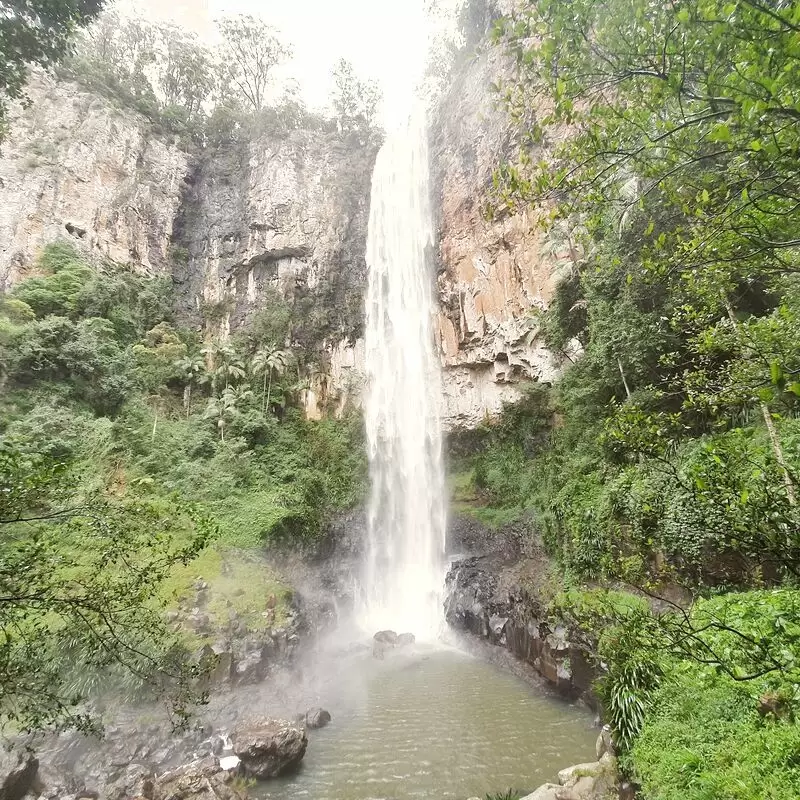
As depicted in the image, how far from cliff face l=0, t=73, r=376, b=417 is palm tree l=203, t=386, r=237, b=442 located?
13.3 ft

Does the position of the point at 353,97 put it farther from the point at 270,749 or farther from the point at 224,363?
the point at 270,749

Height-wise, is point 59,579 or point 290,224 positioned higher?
point 290,224

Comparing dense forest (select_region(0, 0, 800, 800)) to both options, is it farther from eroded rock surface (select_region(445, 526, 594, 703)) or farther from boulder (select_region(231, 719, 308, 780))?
boulder (select_region(231, 719, 308, 780))

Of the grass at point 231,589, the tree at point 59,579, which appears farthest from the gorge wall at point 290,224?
the tree at point 59,579

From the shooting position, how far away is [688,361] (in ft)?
20.4

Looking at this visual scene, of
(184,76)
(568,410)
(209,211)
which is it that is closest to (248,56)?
(184,76)

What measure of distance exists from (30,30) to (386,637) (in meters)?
15.6

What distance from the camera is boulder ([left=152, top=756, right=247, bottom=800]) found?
6.59 metres

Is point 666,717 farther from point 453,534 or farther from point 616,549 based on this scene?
point 453,534

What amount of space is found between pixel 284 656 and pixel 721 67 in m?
13.5

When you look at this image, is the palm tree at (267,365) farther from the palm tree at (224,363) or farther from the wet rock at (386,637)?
the wet rock at (386,637)

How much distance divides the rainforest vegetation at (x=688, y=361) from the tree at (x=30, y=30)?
8352mm

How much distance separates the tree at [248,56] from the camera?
106ft

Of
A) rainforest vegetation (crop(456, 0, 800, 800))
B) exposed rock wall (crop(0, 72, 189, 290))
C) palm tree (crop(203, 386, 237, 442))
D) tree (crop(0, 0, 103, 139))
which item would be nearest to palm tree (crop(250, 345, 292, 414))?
palm tree (crop(203, 386, 237, 442))
